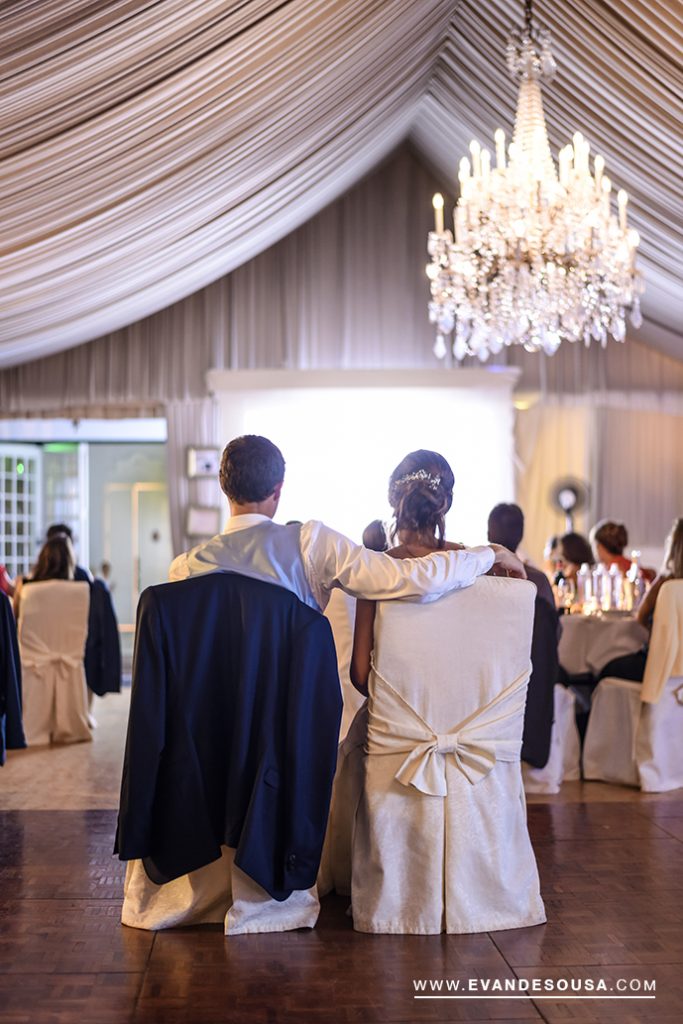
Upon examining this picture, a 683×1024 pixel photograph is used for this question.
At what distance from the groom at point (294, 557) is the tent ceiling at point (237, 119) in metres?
1.78

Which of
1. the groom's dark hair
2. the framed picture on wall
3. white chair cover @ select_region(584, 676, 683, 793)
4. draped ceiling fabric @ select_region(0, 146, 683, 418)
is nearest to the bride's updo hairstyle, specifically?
the groom's dark hair

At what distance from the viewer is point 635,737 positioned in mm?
5363

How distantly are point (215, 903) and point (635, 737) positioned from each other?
8.99 ft

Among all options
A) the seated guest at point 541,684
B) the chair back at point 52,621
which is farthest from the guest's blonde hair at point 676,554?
the chair back at point 52,621

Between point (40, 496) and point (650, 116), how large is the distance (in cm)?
689

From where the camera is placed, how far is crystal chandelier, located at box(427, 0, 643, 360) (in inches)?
237

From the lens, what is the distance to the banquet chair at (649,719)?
16.9ft

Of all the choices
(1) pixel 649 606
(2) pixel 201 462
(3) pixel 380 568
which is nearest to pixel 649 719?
(1) pixel 649 606

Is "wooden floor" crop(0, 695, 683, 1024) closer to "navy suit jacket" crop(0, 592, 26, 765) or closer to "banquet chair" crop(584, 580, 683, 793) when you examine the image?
"navy suit jacket" crop(0, 592, 26, 765)

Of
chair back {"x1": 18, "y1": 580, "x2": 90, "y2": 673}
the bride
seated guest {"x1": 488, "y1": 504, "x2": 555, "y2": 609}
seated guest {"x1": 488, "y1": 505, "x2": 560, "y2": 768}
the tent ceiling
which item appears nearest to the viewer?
the bride

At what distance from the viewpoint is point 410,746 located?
3.16m

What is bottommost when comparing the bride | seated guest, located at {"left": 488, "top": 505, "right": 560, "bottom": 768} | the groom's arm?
seated guest, located at {"left": 488, "top": 505, "right": 560, "bottom": 768}

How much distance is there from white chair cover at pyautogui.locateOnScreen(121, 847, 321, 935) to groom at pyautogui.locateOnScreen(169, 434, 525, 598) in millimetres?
799

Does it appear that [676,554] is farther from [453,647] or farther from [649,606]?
[453,647]
